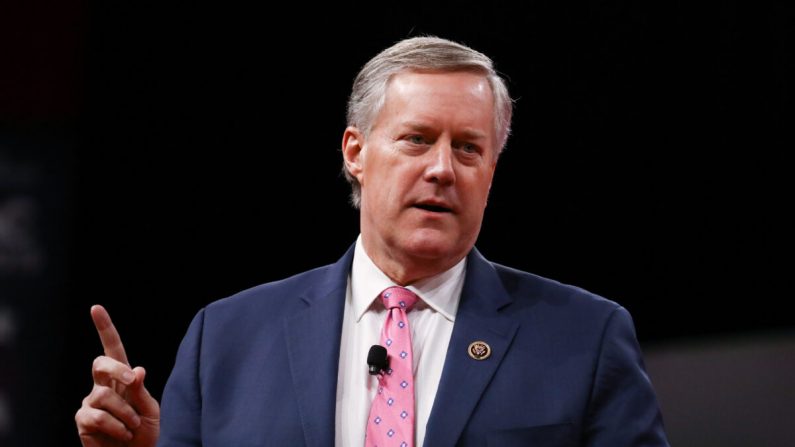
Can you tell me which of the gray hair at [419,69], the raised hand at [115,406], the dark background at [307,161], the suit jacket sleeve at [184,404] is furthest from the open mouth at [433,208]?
the dark background at [307,161]

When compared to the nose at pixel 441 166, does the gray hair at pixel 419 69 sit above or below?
above

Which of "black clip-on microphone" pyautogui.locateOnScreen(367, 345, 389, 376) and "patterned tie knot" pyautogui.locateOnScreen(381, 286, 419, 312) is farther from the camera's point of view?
"patterned tie knot" pyautogui.locateOnScreen(381, 286, 419, 312)

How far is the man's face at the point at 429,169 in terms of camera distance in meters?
2.20

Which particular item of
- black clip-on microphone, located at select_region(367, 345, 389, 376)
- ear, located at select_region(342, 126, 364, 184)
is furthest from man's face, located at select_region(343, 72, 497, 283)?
black clip-on microphone, located at select_region(367, 345, 389, 376)

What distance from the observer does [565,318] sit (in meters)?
2.21

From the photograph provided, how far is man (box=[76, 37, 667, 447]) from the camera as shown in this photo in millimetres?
2066

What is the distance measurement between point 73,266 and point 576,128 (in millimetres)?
1900

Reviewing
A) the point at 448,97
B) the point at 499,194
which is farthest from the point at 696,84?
the point at 448,97

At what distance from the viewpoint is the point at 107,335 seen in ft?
7.45

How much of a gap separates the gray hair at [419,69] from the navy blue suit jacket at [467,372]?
0.31 meters

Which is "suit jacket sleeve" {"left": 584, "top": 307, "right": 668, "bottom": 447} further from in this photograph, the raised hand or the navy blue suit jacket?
the raised hand

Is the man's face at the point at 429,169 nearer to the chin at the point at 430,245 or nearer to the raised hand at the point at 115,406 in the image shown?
the chin at the point at 430,245

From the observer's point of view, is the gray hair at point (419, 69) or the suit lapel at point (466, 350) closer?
the suit lapel at point (466, 350)

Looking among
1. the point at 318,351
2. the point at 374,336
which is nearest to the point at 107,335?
the point at 318,351
